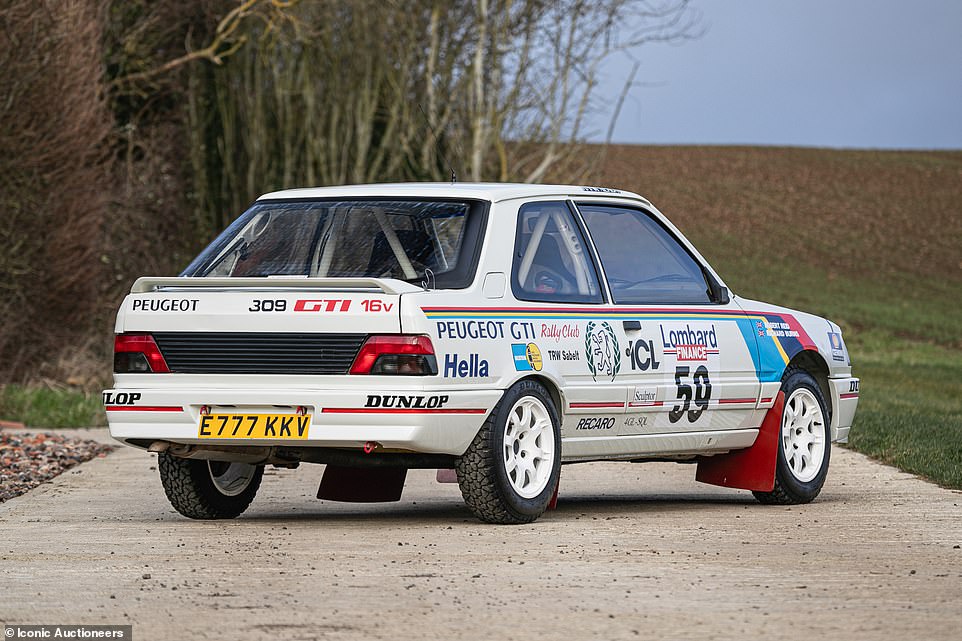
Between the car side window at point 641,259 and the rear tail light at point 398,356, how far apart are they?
167 cm

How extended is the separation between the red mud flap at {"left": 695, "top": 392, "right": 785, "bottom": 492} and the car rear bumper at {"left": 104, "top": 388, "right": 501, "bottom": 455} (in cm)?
249

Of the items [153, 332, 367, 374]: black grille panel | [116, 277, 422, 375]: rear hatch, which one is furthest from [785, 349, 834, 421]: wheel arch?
[153, 332, 367, 374]: black grille panel

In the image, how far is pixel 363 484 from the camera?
33.2 ft

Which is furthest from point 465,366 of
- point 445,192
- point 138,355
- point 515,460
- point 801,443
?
point 801,443

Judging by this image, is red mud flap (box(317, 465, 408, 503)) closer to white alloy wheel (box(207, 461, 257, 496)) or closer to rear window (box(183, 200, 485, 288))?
white alloy wheel (box(207, 461, 257, 496))

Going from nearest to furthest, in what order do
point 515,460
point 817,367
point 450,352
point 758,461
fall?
point 450,352 < point 515,460 < point 758,461 < point 817,367

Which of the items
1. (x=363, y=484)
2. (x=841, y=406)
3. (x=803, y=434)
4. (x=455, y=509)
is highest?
(x=841, y=406)

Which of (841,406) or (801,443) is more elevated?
(841,406)

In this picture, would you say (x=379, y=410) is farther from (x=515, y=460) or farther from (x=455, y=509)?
(x=455, y=509)

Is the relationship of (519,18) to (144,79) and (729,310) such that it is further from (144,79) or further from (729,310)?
(729,310)

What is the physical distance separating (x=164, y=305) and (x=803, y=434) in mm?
4132

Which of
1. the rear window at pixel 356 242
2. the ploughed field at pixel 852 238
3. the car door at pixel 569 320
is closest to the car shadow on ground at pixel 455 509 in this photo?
the car door at pixel 569 320

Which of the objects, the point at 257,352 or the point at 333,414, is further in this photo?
the point at 257,352

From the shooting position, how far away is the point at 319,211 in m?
9.54
